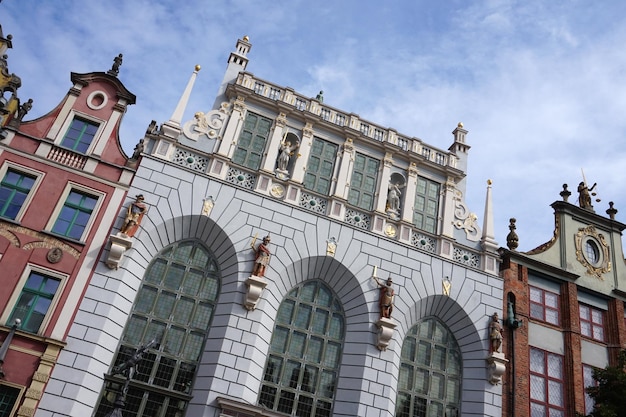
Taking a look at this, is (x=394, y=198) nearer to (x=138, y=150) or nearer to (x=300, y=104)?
(x=300, y=104)

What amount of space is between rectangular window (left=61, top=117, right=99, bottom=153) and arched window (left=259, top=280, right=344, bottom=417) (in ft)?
31.9

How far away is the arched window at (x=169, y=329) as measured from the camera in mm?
18625

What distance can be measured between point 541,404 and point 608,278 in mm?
7849

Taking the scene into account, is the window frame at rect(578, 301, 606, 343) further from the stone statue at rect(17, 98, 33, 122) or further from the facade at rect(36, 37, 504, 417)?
the stone statue at rect(17, 98, 33, 122)

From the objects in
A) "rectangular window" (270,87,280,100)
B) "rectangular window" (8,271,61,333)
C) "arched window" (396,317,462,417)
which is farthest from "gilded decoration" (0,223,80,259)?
"arched window" (396,317,462,417)

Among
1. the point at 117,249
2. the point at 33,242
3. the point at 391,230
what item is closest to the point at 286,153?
the point at 391,230

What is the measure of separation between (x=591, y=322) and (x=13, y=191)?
24.7 meters

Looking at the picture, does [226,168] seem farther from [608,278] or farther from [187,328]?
[608,278]

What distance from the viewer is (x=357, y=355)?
21.0 metres

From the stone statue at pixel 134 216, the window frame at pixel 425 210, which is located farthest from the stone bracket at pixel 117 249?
the window frame at pixel 425 210

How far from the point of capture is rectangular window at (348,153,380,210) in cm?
Answer: 2423

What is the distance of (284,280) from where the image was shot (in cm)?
2152

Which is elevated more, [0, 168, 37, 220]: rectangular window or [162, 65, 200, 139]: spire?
[162, 65, 200, 139]: spire

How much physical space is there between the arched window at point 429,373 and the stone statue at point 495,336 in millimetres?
1427
